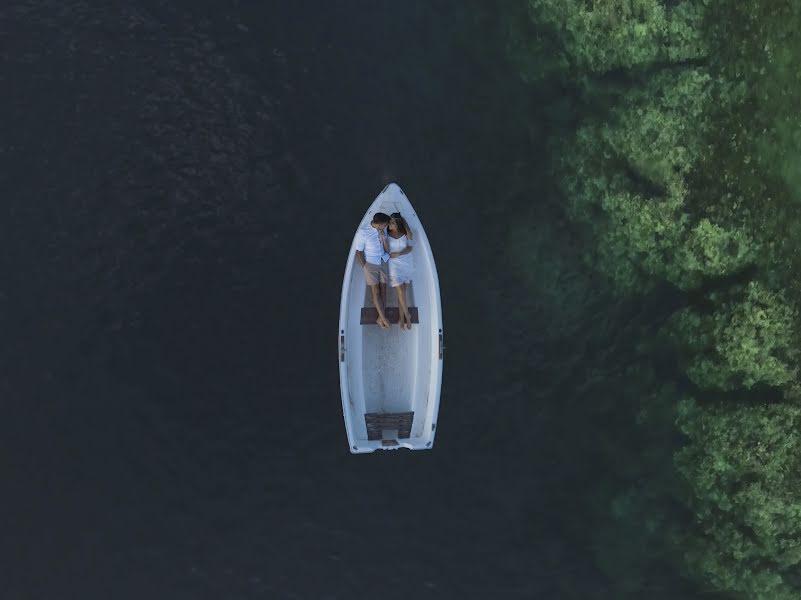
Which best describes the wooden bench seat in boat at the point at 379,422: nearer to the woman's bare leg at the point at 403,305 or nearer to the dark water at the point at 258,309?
the dark water at the point at 258,309

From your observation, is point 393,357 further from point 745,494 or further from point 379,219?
point 745,494

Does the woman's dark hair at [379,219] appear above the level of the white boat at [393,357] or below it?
above

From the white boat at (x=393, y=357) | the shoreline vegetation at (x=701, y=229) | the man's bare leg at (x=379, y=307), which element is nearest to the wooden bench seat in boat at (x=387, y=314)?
the white boat at (x=393, y=357)

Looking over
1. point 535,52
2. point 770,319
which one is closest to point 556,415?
point 770,319

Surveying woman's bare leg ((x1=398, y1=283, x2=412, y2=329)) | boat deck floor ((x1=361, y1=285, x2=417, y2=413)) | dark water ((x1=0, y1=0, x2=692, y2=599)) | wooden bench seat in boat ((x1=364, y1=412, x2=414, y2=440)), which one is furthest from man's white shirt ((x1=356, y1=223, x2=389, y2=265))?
wooden bench seat in boat ((x1=364, y1=412, x2=414, y2=440))

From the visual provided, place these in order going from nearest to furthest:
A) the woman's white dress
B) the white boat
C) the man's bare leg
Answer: the woman's white dress < the man's bare leg < the white boat

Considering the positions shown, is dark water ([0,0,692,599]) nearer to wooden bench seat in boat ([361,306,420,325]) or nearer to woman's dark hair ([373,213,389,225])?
wooden bench seat in boat ([361,306,420,325])
